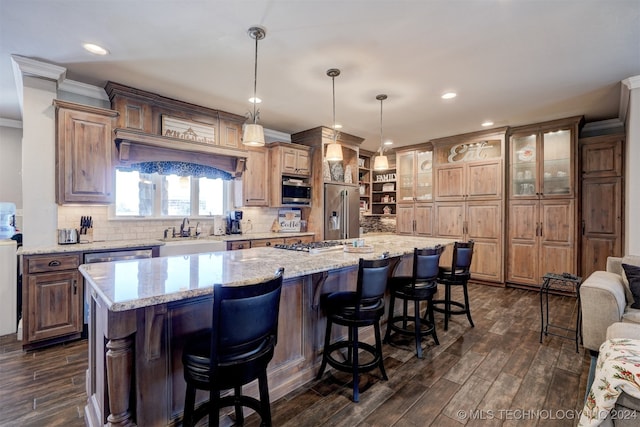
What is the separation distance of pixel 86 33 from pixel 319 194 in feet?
11.9

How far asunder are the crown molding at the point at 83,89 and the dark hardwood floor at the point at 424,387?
2767 mm

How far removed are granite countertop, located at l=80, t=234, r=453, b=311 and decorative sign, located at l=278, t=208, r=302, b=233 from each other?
2758 millimetres

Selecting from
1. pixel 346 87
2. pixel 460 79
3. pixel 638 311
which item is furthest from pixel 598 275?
pixel 346 87

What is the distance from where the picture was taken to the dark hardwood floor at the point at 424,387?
194cm

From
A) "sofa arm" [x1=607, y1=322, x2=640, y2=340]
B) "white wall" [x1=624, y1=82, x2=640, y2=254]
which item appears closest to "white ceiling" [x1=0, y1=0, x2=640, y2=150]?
"white wall" [x1=624, y1=82, x2=640, y2=254]

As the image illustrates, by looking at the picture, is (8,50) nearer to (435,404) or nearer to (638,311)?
(435,404)

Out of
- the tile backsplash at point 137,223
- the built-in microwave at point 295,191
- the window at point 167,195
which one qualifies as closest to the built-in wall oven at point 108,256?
the tile backsplash at point 137,223

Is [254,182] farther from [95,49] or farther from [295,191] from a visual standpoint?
[95,49]

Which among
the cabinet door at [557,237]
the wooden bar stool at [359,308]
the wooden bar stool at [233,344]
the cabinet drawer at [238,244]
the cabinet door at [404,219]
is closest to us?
the wooden bar stool at [233,344]

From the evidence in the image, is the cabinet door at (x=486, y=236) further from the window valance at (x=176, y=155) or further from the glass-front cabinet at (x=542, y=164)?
the window valance at (x=176, y=155)

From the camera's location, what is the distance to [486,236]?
544 centimetres

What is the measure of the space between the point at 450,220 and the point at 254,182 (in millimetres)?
3769

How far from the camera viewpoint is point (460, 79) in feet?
11.0

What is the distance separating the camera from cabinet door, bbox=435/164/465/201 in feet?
18.9
